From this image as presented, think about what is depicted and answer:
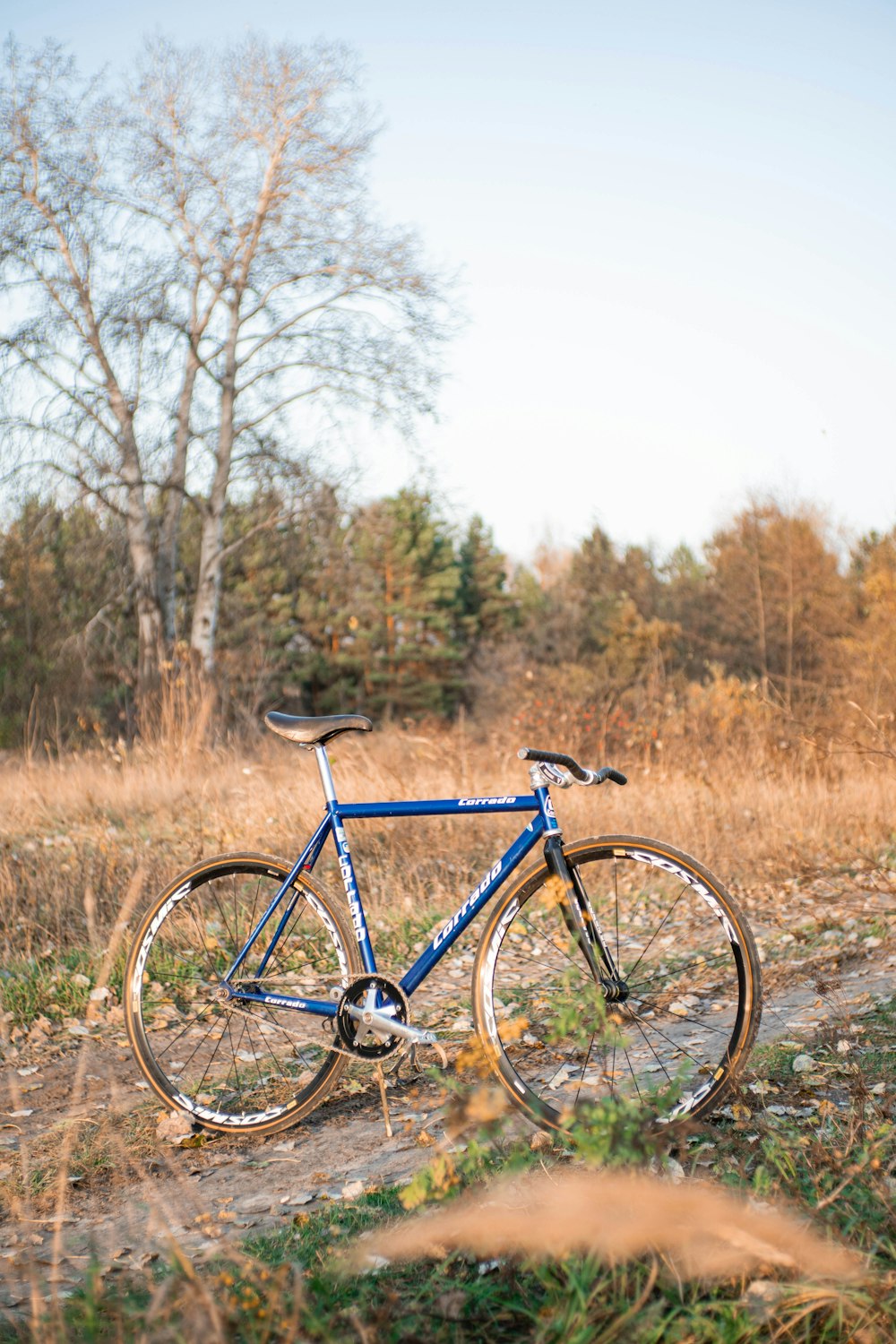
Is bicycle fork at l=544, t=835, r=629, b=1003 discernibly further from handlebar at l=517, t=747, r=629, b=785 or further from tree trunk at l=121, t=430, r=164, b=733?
tree trunk at l=121, t=430, r=164, b=733

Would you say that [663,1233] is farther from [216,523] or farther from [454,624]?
[454,624]

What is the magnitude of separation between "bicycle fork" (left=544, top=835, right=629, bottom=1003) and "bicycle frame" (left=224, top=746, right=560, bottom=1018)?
76 mm

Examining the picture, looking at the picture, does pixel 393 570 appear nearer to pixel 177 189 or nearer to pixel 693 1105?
pixel 177 189

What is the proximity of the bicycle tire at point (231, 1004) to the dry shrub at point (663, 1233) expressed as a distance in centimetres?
114

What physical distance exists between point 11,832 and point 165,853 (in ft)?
5.69

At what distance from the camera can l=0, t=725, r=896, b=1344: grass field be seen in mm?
1797

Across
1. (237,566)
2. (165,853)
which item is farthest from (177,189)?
(165,853)

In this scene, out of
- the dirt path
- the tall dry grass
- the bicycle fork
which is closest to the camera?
the dirt path

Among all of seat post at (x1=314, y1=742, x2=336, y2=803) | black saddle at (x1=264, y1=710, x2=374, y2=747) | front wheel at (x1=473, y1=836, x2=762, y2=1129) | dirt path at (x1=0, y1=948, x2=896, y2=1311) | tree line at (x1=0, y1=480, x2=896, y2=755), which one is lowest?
dirt path at (x1=0, y1=948, x2=896, y2=1311)

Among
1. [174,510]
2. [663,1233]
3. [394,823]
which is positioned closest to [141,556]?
[174,510]

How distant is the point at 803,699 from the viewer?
13.1 meters

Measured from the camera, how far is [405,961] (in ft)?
16.1

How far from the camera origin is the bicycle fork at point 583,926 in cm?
272

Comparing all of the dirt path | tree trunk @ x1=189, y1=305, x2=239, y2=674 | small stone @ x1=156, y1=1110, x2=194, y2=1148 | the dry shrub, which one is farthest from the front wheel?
tree trunk @ x1=189, y1=305, x2=239, y2=674
